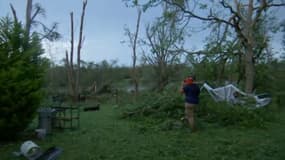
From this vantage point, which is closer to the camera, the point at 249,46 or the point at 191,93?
the point at 191,93

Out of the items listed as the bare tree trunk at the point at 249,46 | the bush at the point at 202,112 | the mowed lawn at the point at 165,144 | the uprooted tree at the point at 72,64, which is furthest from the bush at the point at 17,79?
the uprooted tree at the point at 72,64

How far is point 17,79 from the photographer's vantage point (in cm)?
718

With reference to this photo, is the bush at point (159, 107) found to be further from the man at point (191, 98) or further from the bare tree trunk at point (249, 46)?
the bare tree trunk at point (249, 46)

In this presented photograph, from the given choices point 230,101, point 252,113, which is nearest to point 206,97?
point 230,101

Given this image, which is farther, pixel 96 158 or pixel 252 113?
pixel 252 113

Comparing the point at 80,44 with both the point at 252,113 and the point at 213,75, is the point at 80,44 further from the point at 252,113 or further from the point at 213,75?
the point at 252,113

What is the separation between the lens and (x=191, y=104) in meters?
8.59

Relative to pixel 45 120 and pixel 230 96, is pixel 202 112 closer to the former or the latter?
pixel 230 96

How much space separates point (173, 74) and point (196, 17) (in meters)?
11.9

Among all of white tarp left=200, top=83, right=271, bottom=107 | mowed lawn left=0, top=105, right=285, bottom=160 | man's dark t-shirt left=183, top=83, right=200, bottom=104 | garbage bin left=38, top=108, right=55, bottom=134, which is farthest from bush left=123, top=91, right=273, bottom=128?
garbage bin left=38, top=108, right=55, bottom=134

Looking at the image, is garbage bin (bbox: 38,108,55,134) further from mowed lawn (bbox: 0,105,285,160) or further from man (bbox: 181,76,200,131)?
man (bbox: 181,76,200,131)

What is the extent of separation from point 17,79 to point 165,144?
380 cm

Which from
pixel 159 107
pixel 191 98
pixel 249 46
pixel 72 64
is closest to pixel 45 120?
pixel 191 98

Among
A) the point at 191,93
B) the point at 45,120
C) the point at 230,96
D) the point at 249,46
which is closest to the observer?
the point at 45,120
